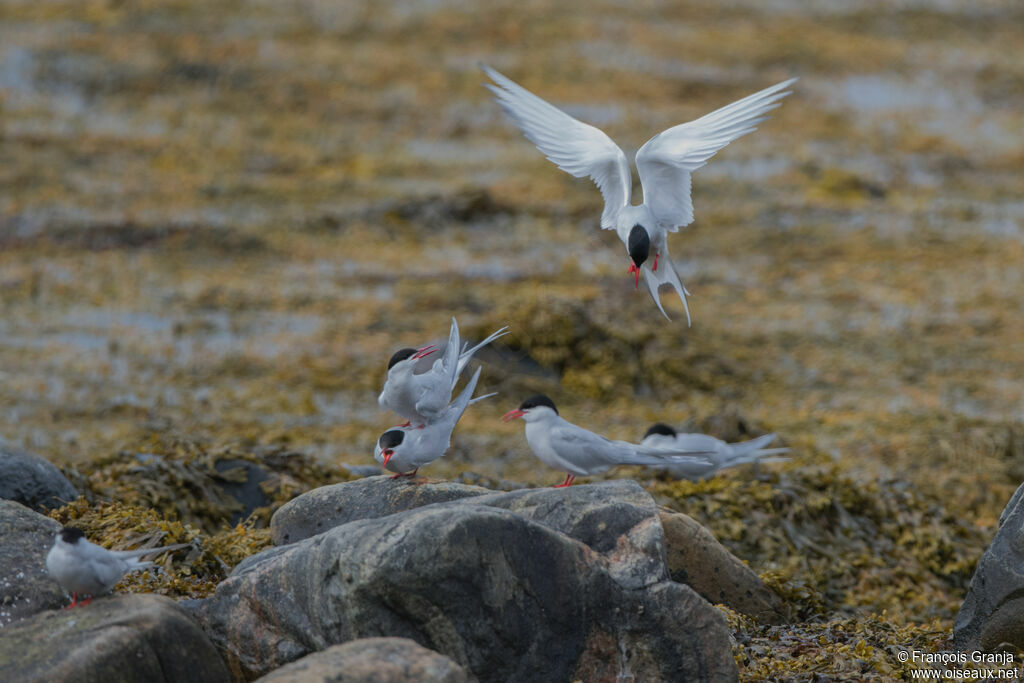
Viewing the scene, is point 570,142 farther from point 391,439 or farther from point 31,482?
point 31,482

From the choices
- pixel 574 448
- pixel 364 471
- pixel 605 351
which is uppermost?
pixel 574 448

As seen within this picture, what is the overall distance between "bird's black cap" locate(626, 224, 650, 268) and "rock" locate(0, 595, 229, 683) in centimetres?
254

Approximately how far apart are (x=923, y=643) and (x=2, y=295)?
8890 mm

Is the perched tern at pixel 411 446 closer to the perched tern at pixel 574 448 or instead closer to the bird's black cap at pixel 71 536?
the perched tern at pixel 574 448

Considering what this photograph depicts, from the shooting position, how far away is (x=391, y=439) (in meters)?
4.93

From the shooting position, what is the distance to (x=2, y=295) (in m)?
11.2

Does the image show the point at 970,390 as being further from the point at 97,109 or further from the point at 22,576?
the point at 97,109

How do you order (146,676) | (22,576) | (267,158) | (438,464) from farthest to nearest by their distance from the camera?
(267,158), (438,464), (22,576), (146,676)

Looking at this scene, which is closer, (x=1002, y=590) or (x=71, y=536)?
(x=71, y=536)

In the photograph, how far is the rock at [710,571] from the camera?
5.30 metres

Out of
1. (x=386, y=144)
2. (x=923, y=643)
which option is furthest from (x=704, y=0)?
(x=923, y=643)

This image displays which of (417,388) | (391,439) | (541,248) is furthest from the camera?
(541,248)

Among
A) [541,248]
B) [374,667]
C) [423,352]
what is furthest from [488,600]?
[541,248]

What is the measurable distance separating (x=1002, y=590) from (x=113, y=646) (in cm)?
316
